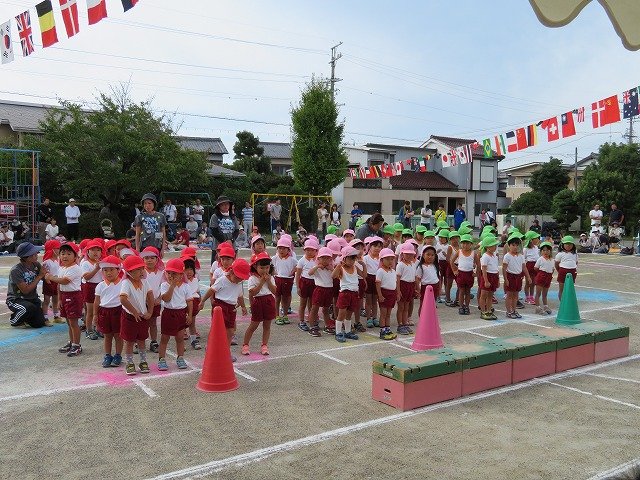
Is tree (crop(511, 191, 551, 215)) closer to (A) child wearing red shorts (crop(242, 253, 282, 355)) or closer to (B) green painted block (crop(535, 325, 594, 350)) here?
(B) green painted block (crop(535, 325, 594, 350))

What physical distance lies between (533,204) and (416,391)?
39.2m

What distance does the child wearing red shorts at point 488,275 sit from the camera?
9.96m

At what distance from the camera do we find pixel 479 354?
6086 millimetres

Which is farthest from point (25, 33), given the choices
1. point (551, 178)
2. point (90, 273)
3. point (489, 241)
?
point (551, 178)

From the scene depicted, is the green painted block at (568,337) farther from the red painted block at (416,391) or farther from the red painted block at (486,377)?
the red painted block at (416,391)

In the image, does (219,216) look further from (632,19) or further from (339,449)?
(632,19)

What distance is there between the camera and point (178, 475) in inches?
163

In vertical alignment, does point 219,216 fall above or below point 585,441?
above

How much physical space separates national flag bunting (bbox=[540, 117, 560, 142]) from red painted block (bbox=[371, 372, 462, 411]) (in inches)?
564

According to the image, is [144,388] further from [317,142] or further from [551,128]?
[317,142]

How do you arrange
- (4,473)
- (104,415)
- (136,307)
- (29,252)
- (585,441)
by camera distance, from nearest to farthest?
(4,473)
(585,441)
(104,415)
(136,307)
(29,252)

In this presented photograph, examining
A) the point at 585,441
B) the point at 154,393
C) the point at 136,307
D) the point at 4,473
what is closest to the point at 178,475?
the point at 4,473

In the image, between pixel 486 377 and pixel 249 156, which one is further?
pixel 249 156

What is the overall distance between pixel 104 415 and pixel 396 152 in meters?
40.9
